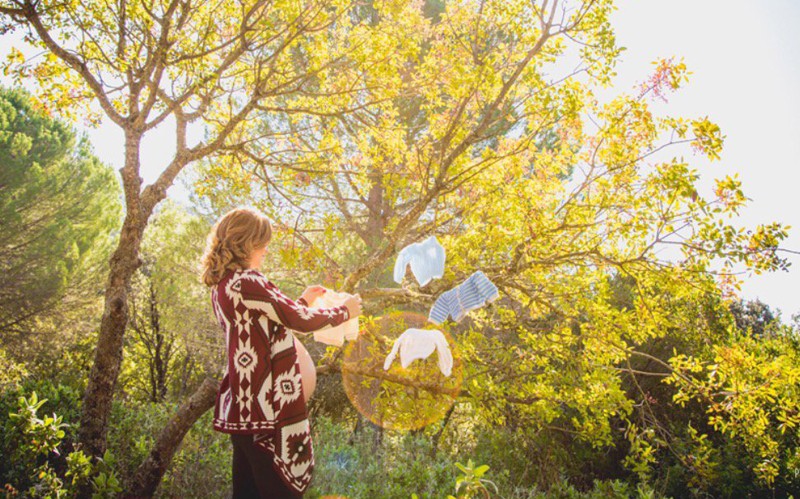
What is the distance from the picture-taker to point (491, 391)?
3.22 metres

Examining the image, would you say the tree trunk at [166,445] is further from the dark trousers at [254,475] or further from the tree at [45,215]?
the tree at [45,215]

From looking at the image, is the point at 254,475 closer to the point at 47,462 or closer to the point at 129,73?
the point at 47,462

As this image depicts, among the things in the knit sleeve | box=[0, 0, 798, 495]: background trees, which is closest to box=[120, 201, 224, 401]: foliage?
box=[0, 0, 798, 495]: background trees

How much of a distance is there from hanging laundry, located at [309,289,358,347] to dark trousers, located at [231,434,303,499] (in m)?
0.57

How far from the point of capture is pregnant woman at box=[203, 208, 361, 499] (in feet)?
5.18

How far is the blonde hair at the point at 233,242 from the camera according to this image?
5.73ft

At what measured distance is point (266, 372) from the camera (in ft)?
5.38

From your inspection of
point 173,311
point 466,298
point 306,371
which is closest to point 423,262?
point 466,298

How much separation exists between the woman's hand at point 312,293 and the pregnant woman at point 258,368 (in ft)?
1.22

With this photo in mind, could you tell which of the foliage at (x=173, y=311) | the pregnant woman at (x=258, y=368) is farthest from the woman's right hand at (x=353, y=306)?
the foliage at (x=173, y=311)

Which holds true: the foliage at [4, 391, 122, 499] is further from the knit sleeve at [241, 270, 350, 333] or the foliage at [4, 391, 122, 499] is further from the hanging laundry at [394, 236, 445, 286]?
the hanging laundry at [394, 236, 445, 286]

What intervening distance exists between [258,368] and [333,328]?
753 mm

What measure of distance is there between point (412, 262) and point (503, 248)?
3.03 ft

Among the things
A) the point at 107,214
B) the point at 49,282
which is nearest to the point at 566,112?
the point at 49,282
